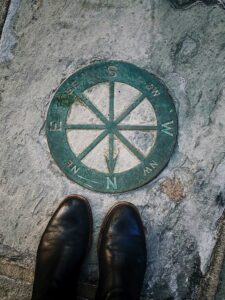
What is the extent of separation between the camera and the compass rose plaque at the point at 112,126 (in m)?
1.91

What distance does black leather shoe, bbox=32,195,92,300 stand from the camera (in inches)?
70.2

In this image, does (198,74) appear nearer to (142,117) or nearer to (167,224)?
(142,117)

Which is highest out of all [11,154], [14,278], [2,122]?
[2,122]

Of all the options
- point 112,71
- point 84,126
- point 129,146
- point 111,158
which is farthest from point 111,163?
point 112,71

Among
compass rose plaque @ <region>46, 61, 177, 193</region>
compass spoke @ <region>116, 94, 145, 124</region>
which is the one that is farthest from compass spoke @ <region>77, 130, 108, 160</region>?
compass spoke @ <region>116, 94, 145, 124</region>

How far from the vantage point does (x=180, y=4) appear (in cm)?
201

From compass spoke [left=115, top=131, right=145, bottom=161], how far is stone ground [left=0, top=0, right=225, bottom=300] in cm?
14

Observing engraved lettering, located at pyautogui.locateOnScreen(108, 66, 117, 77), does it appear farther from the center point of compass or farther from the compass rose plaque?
the center point of compass

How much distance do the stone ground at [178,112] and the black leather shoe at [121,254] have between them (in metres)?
0.06

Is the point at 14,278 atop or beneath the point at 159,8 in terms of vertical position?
beneath

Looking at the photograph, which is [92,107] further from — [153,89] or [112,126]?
[153,89]

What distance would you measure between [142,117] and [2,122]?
75 centimetres

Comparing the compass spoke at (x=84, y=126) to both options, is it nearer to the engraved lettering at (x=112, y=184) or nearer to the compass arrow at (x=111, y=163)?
the compass arrow at (x=111, y=163)

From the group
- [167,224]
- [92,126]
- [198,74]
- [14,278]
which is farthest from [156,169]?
[14,278]
